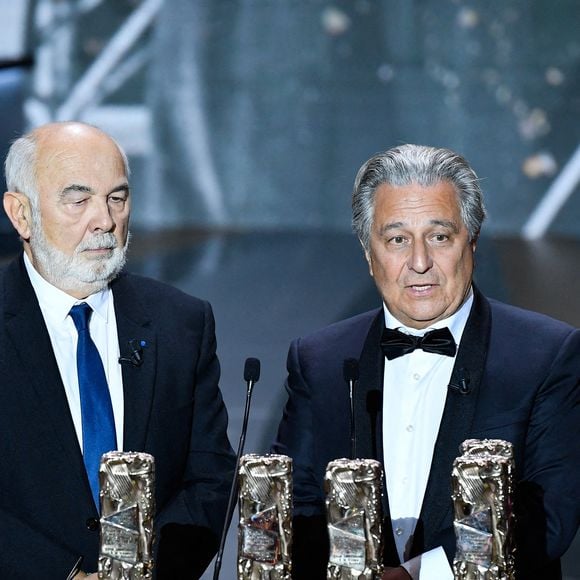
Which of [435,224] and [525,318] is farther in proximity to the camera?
[525,318]

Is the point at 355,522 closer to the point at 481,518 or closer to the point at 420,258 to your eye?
the point at 481,518

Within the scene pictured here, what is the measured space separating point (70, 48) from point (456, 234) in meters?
8.17

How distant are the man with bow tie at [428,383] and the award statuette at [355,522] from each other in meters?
0.55

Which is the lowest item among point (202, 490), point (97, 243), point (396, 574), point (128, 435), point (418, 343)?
point (396, 574)

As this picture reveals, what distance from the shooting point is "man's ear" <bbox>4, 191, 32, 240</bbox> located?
2.98 metres

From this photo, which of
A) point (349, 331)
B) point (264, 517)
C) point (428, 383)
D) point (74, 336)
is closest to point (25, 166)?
point (74, 336)

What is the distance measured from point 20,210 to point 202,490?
2.69ft

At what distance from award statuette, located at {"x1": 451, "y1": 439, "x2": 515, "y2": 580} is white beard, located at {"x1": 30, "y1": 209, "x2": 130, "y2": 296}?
3.76ft

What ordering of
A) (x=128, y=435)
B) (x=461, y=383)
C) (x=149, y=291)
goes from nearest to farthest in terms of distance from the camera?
(x=461, y=383) < (x=128, y=435) < (x=149, y=291)

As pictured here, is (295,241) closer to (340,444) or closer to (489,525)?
(340,444)

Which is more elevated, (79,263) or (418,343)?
(79,263)

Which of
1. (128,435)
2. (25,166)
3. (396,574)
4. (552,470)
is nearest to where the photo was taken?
(396,574)

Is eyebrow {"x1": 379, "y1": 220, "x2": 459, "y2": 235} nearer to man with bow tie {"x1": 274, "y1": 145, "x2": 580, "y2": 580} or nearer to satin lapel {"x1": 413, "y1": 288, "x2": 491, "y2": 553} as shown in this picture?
man with bow tie {"x1": 274, "y1": 145, "x2": 580, "y2": 580}

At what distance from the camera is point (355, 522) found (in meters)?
2.12
